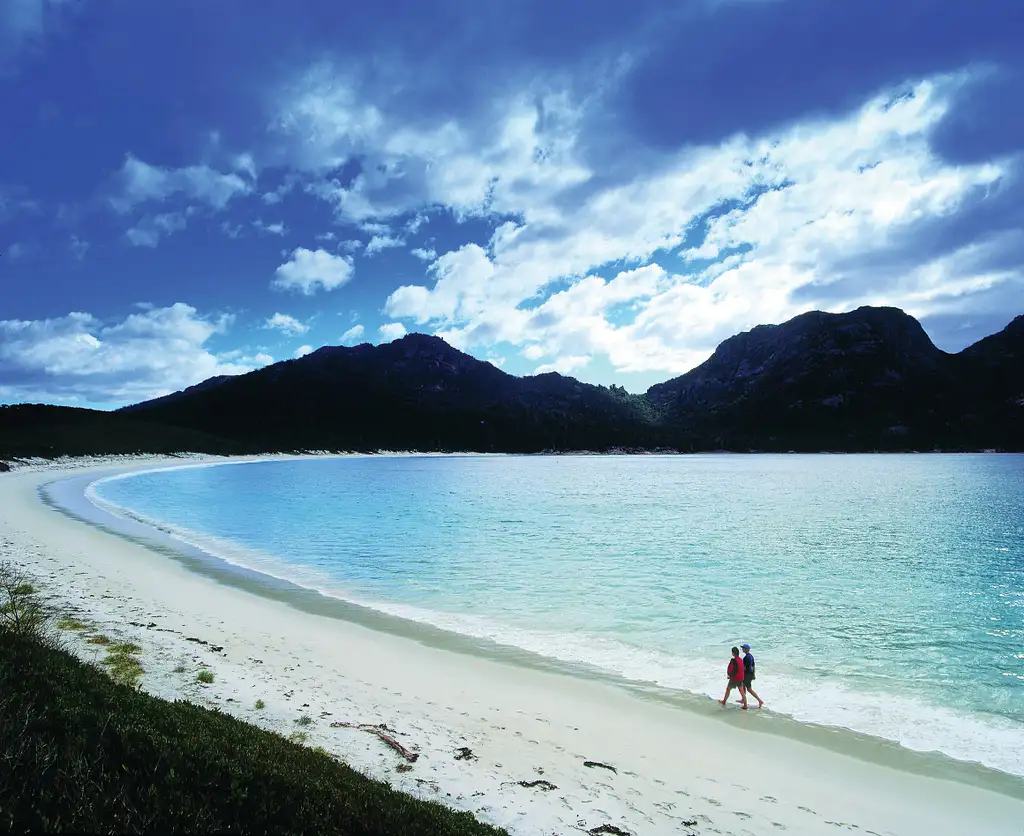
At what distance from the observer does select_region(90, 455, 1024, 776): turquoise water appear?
12.9m

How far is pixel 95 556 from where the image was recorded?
23.5 metres

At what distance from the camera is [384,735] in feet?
29.0

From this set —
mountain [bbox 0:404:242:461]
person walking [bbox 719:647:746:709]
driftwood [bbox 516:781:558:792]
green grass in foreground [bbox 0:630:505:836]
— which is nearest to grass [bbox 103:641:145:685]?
green grass in foreground [bbox 0:630:505:836]

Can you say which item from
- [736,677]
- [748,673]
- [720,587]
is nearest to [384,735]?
[736,677]

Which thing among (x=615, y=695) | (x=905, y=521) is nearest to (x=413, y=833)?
(x=615, y=695)

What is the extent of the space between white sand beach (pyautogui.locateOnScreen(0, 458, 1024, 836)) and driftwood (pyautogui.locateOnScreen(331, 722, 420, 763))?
0.09m

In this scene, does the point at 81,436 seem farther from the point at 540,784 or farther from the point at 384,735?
the point at 540,784

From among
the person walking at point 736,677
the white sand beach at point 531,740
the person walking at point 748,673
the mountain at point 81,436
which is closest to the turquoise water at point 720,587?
the person walking at point 748,673

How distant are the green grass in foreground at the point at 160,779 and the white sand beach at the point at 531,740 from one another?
5.28 feet

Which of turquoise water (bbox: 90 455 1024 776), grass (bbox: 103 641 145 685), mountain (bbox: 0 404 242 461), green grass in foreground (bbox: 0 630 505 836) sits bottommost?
turquoise water (bbox: 90 455 1024 776)

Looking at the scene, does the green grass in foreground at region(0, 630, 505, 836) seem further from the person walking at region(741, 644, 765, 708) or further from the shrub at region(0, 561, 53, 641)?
the person walking at region(741, 644, 765, 708)

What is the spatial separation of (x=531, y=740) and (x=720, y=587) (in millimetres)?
16284

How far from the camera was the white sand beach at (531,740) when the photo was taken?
291 inches

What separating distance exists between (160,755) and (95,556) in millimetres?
22877
